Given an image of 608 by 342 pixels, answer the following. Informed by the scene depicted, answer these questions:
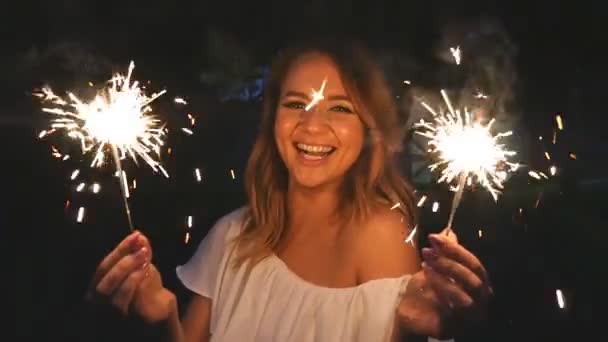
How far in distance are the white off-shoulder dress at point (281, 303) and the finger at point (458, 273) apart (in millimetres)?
181

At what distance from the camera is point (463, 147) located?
1280mm

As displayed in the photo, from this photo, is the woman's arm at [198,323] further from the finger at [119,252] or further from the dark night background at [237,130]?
the finger at [119,252]

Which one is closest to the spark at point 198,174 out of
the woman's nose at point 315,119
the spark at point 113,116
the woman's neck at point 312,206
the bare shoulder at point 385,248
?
the spark at point 113,116

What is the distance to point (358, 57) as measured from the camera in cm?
145

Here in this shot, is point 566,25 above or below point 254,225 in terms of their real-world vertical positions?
above

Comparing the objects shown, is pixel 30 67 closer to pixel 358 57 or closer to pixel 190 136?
pixel 190 136

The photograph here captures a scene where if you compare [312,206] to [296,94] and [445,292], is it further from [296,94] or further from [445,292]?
[445,292]

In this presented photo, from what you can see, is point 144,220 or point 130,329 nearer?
point 130,329

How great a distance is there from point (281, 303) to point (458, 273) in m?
0.44

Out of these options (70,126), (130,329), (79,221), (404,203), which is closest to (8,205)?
(79,221)

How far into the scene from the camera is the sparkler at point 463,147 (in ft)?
4.18

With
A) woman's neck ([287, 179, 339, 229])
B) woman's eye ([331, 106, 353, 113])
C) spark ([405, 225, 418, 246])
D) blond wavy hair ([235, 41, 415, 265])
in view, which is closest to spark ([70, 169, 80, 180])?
blond wavy hair ([235, 41, 415, 265])

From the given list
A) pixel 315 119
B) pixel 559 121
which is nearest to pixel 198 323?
pixel 315 119

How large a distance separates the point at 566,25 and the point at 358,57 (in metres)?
0.50
